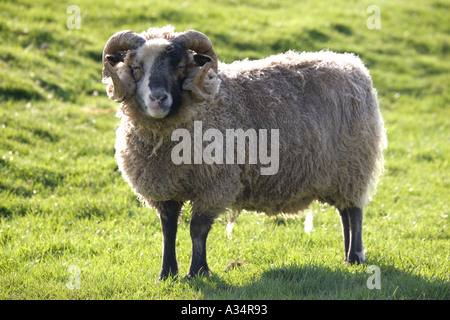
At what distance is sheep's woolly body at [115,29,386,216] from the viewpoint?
5.69 meters

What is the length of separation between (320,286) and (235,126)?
1.81 meters

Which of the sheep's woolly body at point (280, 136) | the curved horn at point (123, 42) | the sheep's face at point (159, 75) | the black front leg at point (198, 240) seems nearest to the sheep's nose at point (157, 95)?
the sheep's face at point (159, 75)

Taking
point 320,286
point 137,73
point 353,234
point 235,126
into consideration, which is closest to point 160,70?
point 137,73

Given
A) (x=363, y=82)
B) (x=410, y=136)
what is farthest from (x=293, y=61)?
(x=410, y=136)

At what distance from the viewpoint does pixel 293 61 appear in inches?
260

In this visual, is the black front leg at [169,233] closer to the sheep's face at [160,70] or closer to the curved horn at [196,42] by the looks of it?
the sheep's face at [160,70]

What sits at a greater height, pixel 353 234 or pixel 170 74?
pixel 170 74

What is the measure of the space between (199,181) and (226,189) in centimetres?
30

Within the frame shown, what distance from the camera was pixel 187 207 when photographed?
314 inches

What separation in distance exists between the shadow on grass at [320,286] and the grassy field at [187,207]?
0.7 inches

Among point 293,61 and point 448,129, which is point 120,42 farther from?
point 448,129

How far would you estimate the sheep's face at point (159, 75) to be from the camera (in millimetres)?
5312

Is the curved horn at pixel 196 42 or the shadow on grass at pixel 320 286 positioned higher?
the curved horn at pixel 196 42

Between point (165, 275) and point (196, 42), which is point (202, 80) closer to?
point (196, 42)
